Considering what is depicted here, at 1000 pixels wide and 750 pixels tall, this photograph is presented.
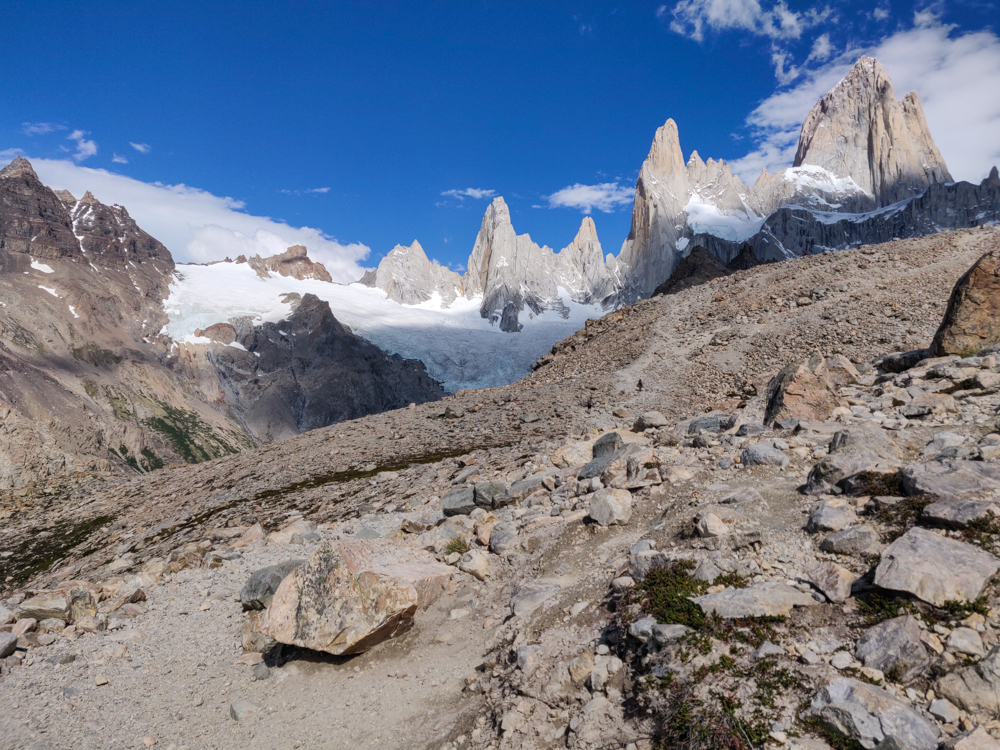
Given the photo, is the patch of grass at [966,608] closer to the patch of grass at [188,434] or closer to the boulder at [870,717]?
the boulder at [870,717]

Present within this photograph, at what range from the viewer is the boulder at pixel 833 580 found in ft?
20.2

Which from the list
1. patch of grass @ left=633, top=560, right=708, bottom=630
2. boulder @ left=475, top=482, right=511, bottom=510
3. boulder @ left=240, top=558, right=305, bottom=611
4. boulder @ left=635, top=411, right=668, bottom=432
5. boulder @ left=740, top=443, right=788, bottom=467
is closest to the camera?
patch of grass @ left=633, top=560, right=708, bottom=630

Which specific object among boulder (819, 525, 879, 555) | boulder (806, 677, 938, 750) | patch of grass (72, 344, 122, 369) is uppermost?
patch of grass (72, 344, 122, 369)

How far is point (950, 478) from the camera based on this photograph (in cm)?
732

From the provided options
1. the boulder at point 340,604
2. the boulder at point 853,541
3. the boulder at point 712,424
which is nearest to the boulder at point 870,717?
the boulder at point 853,541

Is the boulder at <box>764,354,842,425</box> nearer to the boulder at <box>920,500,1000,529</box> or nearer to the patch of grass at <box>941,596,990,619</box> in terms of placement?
the boulder at <box>920,500,1000,529</box>

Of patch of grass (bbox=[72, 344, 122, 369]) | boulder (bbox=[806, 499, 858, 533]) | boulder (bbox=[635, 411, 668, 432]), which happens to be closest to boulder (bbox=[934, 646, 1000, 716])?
boulder (bbox=[806, 499, 858, 533])

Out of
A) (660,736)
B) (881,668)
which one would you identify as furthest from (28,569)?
(881,668)

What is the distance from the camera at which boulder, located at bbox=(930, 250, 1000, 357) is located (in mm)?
15578

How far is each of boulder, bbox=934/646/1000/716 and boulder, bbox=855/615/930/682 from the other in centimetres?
23

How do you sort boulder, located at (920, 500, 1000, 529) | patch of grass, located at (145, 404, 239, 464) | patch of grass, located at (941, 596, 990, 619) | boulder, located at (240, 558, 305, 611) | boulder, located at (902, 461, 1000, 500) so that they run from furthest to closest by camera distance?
patch of grass, located at (145, 404, 239, 464), boulder, located at (240, 558, 305, 611), boulder, located at (902, 461, 1000, 500), boulder, located at (920, 500, 1000, 529), patch of grass, located at (941, 596, 990, 619)

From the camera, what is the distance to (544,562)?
10125mm

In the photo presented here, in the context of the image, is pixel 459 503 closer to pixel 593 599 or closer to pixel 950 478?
pixel 593 599

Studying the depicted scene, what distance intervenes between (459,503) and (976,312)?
16.3 metres
